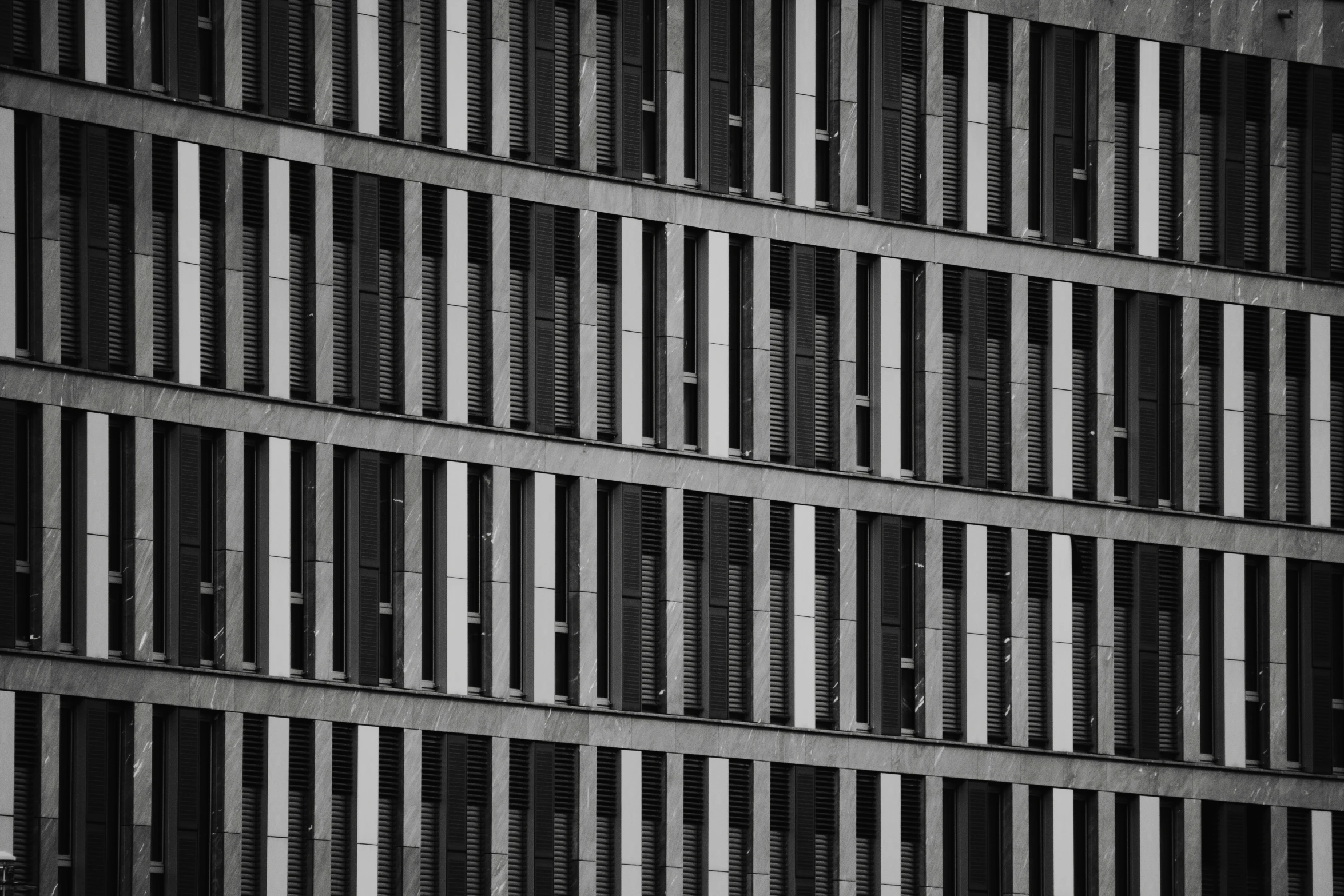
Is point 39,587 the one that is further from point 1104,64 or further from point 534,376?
point 1104,64

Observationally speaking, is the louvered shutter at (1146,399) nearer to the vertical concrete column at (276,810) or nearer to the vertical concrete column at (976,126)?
the vertical concrete column at (976,126)

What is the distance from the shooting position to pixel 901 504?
2633 inches

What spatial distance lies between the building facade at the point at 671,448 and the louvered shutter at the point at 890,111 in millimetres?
123

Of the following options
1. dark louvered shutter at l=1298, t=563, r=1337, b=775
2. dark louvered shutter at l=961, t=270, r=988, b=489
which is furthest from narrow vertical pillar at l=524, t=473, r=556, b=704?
dark louvered shutter at l=1298, t=563, r=1337, b=775

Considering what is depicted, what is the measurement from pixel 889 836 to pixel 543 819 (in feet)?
25.4

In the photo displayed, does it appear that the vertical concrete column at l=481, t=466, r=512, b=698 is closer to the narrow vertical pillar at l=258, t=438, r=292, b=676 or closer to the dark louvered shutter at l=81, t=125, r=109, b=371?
the narrow vertical pillar at l=258, t=438, r=292, b=676

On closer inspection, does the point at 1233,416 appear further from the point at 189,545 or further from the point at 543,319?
the point at 189,545

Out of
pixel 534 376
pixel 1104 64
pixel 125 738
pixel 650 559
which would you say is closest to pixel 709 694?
pixel 650 559

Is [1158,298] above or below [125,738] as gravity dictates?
above

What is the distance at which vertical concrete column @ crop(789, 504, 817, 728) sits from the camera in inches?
2571

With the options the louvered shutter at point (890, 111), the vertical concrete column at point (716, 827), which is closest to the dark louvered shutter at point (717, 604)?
the vertical concrete column at point (716, 827)

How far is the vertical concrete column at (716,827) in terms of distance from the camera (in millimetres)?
63812

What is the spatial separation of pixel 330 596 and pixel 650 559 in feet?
22.8

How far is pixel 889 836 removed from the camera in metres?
65.7
